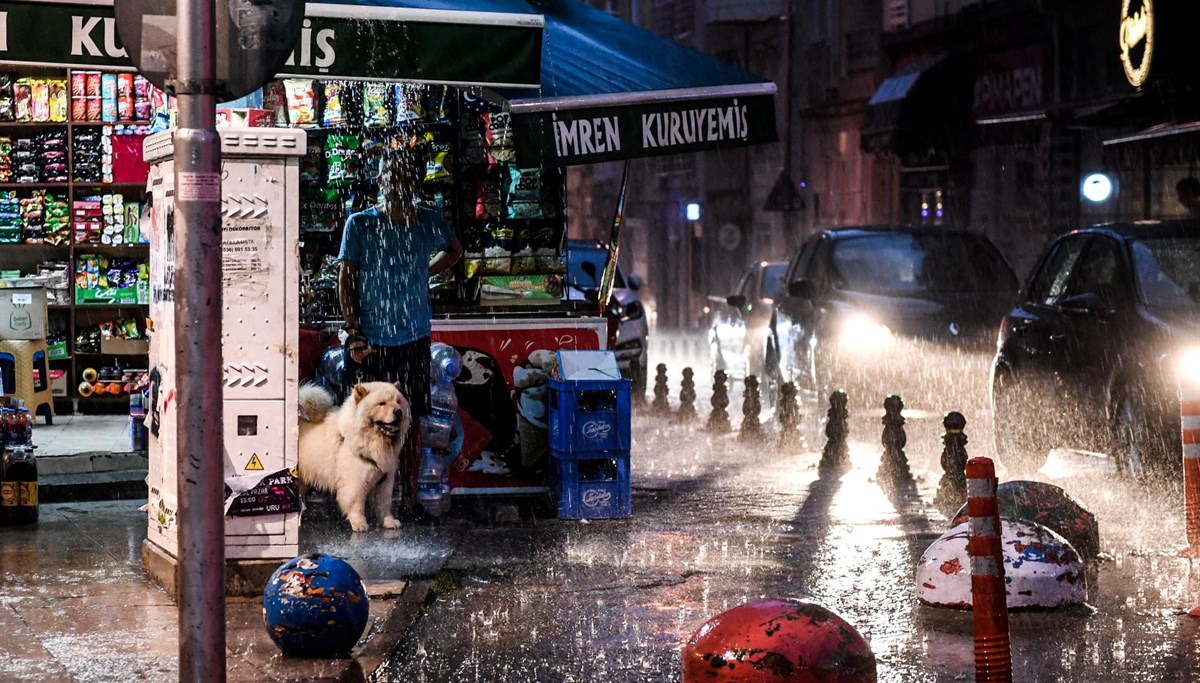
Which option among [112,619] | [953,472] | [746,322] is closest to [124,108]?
[953,472]

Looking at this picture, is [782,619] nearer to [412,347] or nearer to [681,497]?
[412,347]

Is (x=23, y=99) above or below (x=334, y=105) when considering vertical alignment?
above

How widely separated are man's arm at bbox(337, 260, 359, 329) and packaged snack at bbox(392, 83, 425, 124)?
1576 mm

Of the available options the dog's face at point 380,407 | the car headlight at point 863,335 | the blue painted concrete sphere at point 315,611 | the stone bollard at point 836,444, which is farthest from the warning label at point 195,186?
the car headlight at point 863,335

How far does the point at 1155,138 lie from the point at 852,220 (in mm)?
16953

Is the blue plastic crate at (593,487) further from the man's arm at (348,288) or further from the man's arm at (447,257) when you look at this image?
the man's arm at (348,288)

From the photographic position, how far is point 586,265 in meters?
20.6

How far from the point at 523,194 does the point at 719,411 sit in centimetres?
631

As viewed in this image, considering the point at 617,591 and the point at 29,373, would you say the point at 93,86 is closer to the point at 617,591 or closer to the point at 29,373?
the point at 29,373

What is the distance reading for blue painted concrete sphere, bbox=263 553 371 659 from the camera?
7129 millimetres

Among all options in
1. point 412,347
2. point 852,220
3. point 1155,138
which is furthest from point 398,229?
point 852,220

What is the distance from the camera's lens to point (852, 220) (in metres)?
38.7

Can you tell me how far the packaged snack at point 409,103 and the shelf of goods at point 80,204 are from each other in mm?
4794

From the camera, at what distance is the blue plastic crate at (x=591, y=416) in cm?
1106
